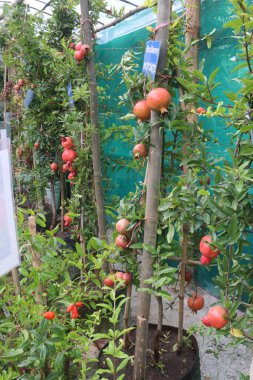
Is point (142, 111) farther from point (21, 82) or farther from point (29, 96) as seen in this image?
point (21, 82)

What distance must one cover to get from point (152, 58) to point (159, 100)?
15cm

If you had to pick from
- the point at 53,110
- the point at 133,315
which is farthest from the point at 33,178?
the point at 133,315

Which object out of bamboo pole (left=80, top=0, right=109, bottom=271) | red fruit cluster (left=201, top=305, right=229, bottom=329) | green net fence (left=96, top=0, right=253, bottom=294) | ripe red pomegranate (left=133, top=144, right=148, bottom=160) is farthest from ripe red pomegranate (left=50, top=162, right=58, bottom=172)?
red fruit cluster (left=201, top=305, right=229, bottom=329)

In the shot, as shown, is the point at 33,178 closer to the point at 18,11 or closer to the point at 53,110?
the point at 53,110

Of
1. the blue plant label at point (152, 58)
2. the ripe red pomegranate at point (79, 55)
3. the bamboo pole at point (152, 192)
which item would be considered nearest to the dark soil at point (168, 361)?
the bamboo pole at point (152, 192)

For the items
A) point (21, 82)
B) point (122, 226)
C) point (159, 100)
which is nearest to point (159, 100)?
point (159, 100)

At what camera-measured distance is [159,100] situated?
108cm

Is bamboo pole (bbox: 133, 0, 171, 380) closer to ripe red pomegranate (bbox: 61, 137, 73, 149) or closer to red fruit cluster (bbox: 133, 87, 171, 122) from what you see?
red fruit cluster (bbox: 133, 87, 171, 122)

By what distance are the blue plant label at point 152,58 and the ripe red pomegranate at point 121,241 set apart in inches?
23.2

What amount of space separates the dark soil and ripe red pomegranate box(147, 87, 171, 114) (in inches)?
40.4

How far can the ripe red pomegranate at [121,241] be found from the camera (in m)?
1.30

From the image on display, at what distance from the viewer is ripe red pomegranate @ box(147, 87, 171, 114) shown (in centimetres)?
108

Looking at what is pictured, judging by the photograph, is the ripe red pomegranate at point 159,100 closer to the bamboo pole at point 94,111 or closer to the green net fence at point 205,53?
the green net fence at point 205,53

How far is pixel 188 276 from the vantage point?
136cm
